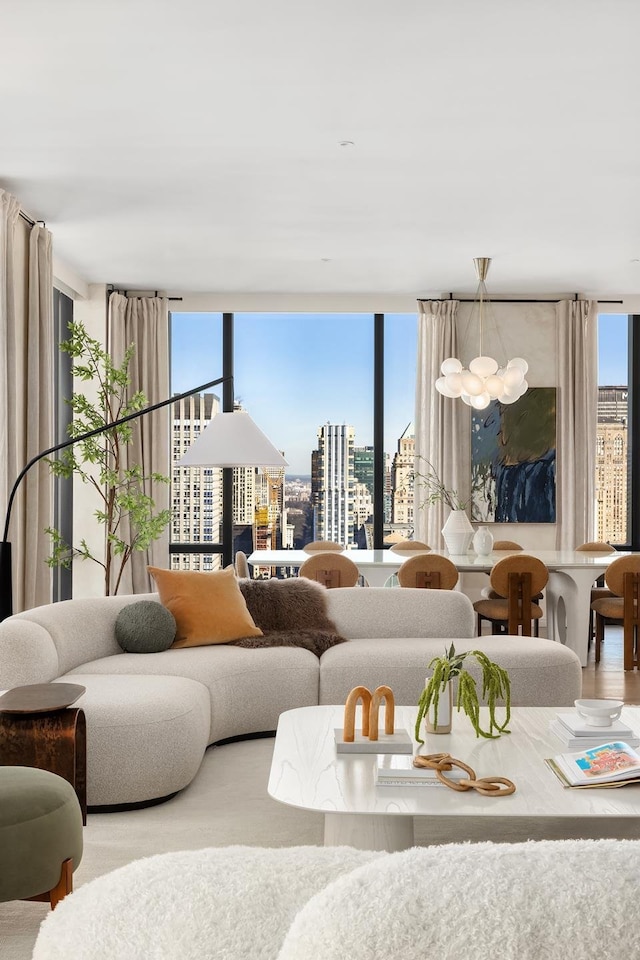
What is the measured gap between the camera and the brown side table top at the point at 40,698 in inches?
120

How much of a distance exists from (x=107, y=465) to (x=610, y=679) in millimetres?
4068

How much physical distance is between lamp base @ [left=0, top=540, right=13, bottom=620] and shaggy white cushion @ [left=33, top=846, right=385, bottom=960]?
311 cm

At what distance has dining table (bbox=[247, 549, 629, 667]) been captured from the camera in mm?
6141

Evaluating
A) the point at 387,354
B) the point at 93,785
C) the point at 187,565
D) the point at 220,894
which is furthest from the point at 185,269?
the point at 220,894

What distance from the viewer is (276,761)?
283 cm

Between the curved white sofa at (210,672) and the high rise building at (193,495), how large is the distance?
386 cm

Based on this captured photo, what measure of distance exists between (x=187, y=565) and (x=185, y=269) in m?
2.72

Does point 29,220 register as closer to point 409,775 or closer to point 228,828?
point 228,828

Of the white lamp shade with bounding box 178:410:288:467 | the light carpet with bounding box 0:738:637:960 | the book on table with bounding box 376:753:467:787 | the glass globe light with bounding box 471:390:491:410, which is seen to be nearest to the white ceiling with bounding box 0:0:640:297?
the glass globe light with bounding box 471:390:491:410

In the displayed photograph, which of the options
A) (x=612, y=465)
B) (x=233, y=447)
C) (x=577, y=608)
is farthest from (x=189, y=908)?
(x=612, y=465)

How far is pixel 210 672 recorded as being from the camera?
163 inches

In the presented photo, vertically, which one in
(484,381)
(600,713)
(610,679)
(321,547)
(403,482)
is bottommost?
(610,679)

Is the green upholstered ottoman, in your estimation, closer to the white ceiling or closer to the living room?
the living room

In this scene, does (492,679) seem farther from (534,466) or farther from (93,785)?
(534,466)
